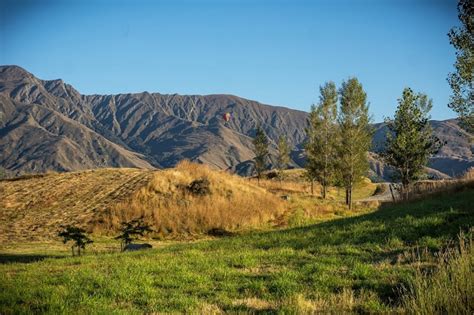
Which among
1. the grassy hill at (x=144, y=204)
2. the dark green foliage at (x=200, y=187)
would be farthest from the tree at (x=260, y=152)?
the dark green foliage at (x=200, y=187)

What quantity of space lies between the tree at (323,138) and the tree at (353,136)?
586 centimetres

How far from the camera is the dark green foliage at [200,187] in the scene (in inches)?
1457

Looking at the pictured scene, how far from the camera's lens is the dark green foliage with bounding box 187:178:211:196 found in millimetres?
37000

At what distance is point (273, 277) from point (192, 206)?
72.4ft

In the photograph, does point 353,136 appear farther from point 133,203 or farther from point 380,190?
point 380,190

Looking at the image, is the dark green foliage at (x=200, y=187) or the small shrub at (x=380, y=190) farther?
the small shrub at (x=380, y=190)

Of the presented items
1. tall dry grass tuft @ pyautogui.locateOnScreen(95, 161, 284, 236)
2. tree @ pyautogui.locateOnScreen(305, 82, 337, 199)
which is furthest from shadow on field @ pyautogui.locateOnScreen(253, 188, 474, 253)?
tree @ pyautogui.locateOnScreen(305, 82, 337, 199)

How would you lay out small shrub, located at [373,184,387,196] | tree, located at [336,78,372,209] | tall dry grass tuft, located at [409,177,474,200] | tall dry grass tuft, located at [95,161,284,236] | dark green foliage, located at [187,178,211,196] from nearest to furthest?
tall dry grass tuft, located at [409,177,474,200] → tall dry grass tuft, located at [95,161,284,236] → dark green foliage, located at [187,178,211,196] → tree, located at [336,78,372,209] → small shrub, located at [373,184,387,196]

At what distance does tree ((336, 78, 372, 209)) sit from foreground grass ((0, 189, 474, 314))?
30054mm

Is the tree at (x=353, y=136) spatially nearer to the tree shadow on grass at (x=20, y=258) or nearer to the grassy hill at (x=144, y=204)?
the grassy hill at (x=144, y=204)

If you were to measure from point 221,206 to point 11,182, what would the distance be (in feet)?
73.5

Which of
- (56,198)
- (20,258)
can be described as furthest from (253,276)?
(56,198)

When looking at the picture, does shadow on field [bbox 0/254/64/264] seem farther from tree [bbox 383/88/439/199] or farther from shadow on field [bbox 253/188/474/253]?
tree [bbox 383/88/439/199]

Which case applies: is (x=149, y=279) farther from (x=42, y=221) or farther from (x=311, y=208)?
(x=311, y=208)
